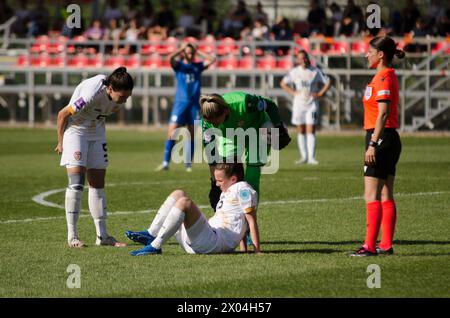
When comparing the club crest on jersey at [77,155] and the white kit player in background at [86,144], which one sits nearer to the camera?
the white kit player in background at [86,144]

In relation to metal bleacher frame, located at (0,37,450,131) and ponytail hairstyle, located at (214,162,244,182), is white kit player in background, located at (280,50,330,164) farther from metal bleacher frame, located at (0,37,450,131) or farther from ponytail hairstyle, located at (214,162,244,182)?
ponytail hairstyle, located at (214,162,244,182)

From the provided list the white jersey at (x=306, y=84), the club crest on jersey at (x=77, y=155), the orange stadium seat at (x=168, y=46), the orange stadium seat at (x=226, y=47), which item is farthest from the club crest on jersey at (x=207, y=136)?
the orange stadium seat at (x=168, y=46)

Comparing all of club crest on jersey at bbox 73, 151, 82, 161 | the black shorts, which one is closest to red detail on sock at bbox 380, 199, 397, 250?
the black shorts

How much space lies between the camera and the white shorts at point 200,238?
988 cm

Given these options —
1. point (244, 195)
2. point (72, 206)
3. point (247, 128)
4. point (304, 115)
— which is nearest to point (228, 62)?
point (304, 115)

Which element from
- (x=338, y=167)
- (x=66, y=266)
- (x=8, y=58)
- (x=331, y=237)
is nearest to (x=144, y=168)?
(x=338, y=167)

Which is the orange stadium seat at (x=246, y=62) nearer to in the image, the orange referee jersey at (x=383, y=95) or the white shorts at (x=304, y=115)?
the white shorts at (x=304, y=115)

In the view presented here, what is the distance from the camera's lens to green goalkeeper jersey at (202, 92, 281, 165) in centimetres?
1052

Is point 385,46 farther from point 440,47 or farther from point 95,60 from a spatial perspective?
point 95,60

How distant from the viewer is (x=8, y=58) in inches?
1469

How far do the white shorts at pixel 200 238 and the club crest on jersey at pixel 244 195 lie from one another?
409 millimetres

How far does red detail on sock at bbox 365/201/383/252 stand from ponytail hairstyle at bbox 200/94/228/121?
1.72m
